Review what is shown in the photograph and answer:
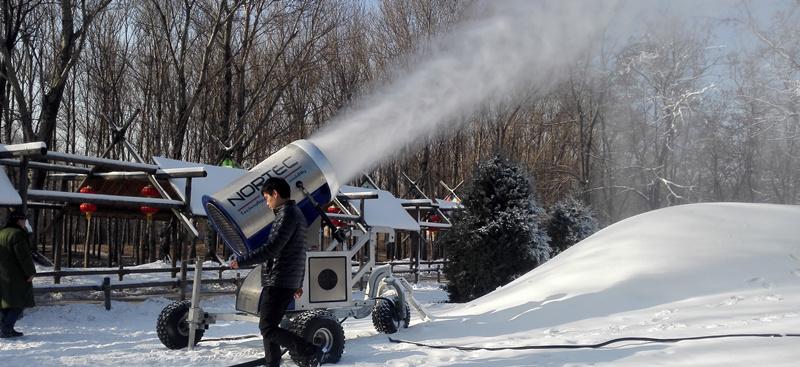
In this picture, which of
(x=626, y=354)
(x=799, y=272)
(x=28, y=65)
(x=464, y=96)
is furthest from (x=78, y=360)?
(x=28, y=65)

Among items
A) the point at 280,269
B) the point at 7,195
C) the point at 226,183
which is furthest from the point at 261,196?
the point at 226,183

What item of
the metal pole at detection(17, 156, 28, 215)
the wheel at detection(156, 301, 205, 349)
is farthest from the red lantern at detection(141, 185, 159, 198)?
the wheel at detection(156, 301, 205, 349)

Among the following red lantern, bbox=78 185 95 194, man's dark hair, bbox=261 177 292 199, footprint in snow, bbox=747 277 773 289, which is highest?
red lantern, bbox=78 185 95 194

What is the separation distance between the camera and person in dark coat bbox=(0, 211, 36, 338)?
10.3m

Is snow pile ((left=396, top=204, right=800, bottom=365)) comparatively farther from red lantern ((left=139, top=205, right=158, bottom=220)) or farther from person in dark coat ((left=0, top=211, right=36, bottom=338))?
red lantern ((left=139, top=205, right=158, bottom=220))

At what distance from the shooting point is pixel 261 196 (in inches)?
348

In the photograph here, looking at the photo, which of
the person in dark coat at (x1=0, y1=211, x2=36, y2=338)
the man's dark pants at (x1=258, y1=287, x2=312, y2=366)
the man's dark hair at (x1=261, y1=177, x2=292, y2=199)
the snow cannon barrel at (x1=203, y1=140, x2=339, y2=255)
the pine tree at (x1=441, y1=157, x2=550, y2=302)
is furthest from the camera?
the pine tree at (x1=441, y1=157, x2=550, y2=302)

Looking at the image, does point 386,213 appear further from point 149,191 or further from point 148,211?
point 149,191

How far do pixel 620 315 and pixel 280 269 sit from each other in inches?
158

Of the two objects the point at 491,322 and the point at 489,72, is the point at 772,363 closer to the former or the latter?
the point at 491,322

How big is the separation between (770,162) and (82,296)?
23.3 meters

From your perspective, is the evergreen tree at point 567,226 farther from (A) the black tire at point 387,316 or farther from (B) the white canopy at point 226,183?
(A) the black tire at point 387,316

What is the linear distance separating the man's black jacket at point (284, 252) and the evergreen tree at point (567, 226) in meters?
13.2

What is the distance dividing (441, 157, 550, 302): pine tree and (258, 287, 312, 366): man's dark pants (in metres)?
8.64
